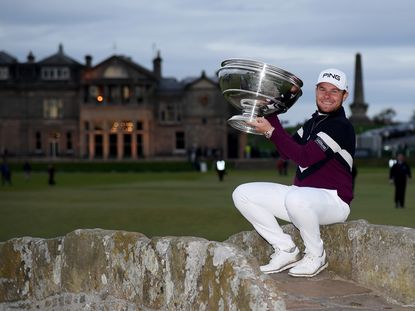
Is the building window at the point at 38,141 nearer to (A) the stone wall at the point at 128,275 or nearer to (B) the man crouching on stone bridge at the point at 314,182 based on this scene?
(A) the stone wall at the point at 128,275

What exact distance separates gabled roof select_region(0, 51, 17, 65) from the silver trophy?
294 ft

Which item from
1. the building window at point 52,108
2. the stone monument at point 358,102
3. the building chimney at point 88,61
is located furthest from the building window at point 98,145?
the stone monument at point 358,102

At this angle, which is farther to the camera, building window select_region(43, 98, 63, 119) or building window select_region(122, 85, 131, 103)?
building window select_region(43, 98, 63, 119)

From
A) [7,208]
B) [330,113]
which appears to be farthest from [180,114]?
[330,113]

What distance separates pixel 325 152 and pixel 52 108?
86.7 meters

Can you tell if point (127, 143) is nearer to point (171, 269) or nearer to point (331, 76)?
point (331, 76)

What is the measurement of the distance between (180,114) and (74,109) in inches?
478

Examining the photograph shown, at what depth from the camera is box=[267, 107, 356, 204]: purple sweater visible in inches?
273

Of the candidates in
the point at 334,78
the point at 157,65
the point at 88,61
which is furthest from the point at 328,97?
the point at 88,61

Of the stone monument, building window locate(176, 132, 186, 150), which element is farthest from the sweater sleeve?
the stone monument

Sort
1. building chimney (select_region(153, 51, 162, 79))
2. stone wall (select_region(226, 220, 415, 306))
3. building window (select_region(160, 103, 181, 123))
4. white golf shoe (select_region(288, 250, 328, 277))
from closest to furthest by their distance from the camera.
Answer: stone wall (select_region(226, 220, 415, 306)) → white golf shoe (select_region(288, 250, 328, 277)) → building window (select_region(160, 103, 181, 123)) → building chimney (select_region(153, 51, 162, 79))

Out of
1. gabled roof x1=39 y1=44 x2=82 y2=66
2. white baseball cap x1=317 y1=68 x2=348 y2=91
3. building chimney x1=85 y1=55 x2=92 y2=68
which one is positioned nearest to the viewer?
white baseball cap x1=317 y1=68 x2=348 y2=91

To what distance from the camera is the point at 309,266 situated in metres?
6.66

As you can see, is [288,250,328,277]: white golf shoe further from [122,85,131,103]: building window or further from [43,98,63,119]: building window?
[43,98,63,119]: building window
